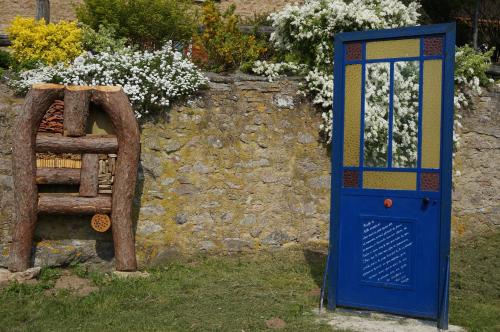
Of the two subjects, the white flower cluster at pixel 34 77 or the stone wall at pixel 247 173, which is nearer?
the white flower cluster at pixel 34 77

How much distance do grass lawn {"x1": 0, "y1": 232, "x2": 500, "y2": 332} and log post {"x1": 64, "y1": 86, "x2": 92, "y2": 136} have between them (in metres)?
1.52

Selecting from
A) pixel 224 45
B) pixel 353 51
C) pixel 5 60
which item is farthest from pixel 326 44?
pixel 5 60

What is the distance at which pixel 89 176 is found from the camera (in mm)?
6105

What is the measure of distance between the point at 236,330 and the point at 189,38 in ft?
17.2

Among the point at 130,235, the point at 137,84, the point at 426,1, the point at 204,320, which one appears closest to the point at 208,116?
the point at 137,84

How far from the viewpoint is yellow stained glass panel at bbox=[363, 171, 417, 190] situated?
475cm

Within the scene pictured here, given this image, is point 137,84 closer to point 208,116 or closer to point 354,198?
point 208,116

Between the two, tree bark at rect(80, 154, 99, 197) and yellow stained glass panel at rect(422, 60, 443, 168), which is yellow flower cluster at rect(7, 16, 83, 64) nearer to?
tree bark at rect(80, 154, 99, 197)

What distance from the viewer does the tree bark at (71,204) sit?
6.05m

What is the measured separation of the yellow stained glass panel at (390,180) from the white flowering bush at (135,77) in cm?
270

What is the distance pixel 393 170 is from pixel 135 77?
3.26 m

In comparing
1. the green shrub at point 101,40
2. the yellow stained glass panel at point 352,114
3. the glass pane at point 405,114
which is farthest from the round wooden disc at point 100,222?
the glass pane at point 405,114

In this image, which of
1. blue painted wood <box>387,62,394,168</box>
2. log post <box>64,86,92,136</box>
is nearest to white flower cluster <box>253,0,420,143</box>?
blue painted wood <box>387,62,394,168</box>

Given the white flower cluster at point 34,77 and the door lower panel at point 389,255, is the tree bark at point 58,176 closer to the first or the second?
the white flower cluster at point 34,77
